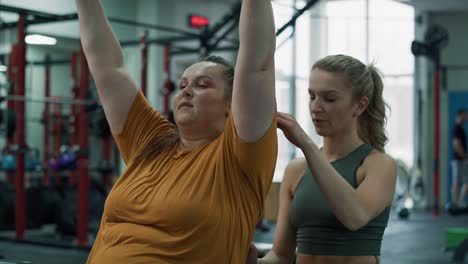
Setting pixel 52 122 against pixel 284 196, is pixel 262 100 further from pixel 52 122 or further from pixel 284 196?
pixel 52 122

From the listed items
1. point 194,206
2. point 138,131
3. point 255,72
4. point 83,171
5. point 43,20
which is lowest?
point 83,171

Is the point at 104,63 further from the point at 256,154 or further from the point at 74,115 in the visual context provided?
the point at 74,115

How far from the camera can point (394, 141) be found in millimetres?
10148

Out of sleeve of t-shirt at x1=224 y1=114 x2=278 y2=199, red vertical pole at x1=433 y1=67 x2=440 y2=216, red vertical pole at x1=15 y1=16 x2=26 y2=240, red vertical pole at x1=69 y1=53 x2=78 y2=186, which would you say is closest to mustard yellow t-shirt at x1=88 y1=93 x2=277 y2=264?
sleeve of t-shirt at x1=224 y1=114 x2=278 y2=199

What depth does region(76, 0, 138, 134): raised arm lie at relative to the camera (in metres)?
1.43

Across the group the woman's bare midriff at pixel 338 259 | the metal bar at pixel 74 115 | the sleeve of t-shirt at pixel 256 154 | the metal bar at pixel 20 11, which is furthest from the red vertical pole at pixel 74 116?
the sleeve of t-shirt at pixel 256 154

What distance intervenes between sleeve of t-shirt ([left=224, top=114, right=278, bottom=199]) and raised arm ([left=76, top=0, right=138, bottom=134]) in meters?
0.28

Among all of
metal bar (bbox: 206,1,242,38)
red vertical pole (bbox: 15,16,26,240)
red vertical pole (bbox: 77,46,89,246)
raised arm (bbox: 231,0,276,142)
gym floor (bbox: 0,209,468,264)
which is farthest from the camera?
metal bar (bbox: 206,1,242,38)

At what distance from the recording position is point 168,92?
6660 mm

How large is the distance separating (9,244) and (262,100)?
4.88 meters

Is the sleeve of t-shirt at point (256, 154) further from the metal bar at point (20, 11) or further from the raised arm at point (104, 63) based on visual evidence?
the metal bar at point (20, 11)

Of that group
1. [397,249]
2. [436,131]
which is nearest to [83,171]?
[397,249]

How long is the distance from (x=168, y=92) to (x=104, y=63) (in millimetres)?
5243

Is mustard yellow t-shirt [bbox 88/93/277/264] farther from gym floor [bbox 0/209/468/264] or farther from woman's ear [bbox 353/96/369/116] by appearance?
gym floor [bbox 0/209/468/264]
